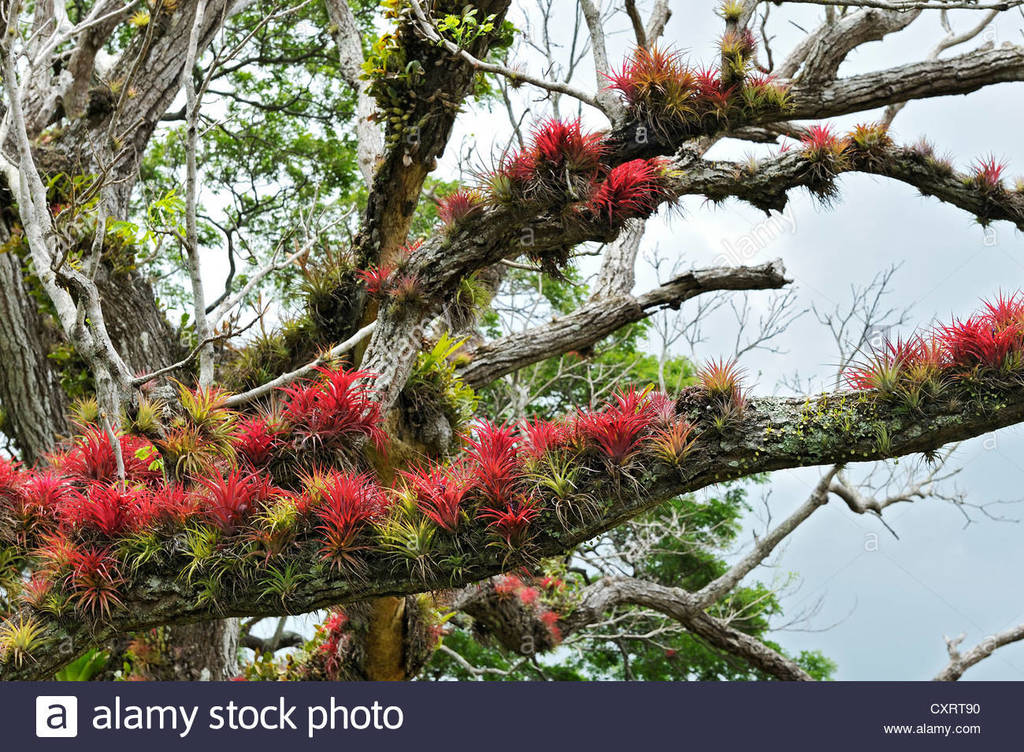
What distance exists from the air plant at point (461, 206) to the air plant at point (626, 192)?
20.5 inches

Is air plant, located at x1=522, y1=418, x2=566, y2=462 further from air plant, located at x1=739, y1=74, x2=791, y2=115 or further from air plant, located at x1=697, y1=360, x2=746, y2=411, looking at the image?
air plant, located at x1=739, y1=74, x2=791, y2=115

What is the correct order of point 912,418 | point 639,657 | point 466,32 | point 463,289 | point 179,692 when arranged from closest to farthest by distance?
point 912,418 < point 179,692 < point 466,32 < point 463,289 < point 639,657

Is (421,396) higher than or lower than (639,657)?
higher

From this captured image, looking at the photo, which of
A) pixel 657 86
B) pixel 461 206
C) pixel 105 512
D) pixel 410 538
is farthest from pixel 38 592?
pixel 657 86

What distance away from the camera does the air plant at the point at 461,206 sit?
Answer: 4066mm

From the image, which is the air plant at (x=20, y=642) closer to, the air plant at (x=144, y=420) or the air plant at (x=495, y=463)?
the air plant at (x=144, y=420)

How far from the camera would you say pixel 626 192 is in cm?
384

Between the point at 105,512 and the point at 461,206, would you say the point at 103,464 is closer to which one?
the point at 105,512

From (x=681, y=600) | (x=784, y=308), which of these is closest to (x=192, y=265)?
(x=681, y=600)

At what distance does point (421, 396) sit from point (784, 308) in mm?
3788

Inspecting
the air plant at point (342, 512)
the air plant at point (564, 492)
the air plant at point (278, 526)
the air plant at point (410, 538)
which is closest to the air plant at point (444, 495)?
the air plant at point (410, 538)

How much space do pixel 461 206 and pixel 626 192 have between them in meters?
0.72

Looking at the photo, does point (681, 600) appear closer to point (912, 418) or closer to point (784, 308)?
point (784, 308)

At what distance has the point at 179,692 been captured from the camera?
3.74 metres
